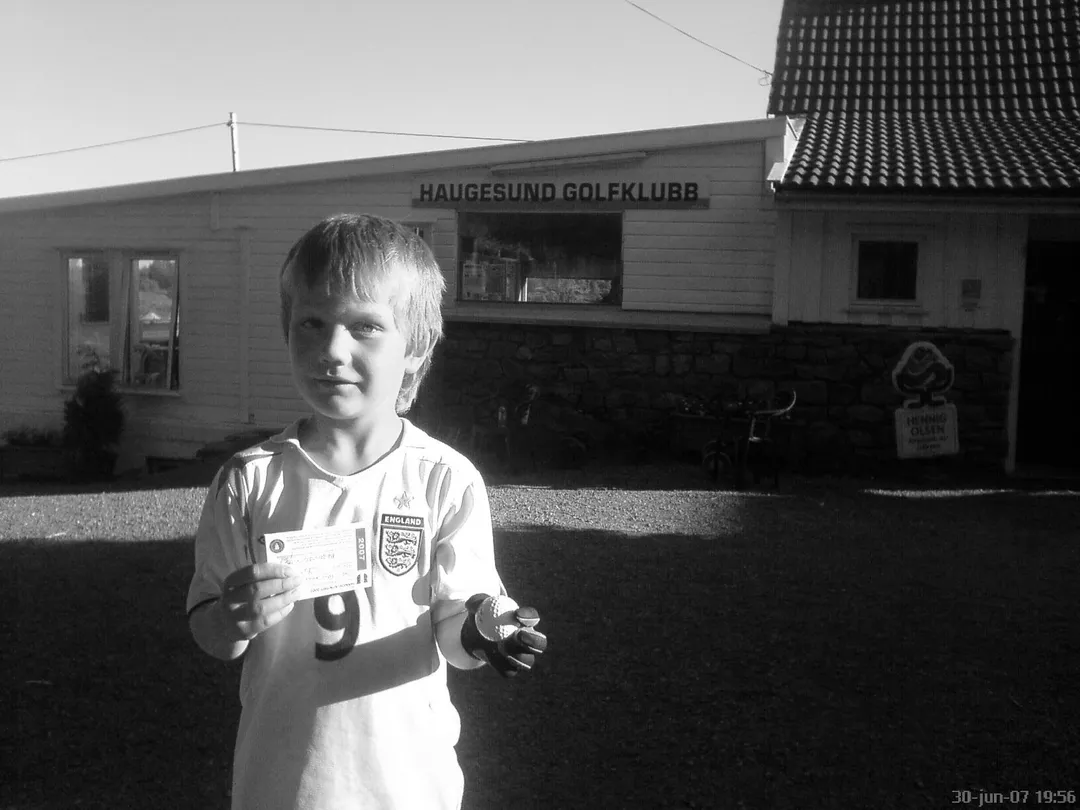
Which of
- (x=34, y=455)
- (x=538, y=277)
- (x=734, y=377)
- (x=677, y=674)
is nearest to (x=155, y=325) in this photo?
(x=34, y=455)

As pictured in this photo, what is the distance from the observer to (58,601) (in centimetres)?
652

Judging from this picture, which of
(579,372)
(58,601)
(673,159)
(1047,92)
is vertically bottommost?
(58,601)

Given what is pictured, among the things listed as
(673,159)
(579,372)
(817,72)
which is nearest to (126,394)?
(579,372)

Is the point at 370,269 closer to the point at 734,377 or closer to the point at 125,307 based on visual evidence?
the point at 734,377

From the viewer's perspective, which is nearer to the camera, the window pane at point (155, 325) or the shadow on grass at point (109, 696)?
the shadow on grass at point (109, 696)

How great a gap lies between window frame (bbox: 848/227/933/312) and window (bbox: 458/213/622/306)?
2.64 m

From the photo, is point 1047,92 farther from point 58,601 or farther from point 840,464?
point 58,601

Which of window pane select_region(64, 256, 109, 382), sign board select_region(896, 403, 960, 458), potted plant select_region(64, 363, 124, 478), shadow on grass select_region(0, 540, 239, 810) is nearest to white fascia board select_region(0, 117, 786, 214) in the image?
window pane select_region(64, 256, 109, 382)

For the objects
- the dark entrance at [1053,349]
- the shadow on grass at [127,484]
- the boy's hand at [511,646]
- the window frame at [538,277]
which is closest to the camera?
the boy's hand at [511,646]

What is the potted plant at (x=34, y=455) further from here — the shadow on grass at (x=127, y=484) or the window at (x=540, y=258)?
the window at (x=540, y=258)

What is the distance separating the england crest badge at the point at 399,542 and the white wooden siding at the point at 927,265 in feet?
36.4

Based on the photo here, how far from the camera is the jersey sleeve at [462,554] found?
2.12m

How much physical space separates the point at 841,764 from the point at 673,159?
983 cm

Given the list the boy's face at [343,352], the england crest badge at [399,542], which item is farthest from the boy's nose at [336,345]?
the england crest badge at [399,542]
